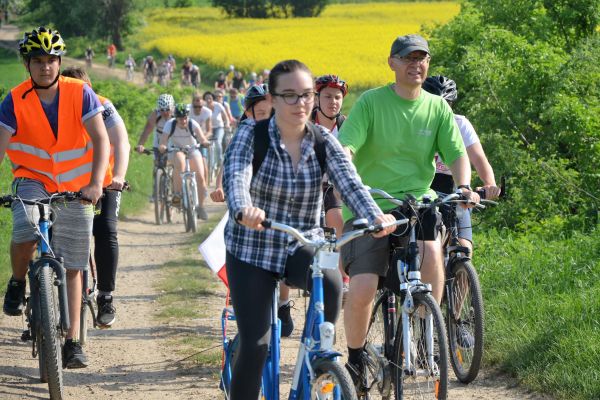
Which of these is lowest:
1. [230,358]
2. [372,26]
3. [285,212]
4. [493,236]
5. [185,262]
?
[372,26]

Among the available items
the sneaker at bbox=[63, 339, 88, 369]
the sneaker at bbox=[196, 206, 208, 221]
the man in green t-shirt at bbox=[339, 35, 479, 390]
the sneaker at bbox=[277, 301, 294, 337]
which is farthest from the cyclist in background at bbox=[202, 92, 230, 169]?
the man in green t-shirt at bbox=[339, 35, 479, 390]

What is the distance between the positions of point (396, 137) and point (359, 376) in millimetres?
1298

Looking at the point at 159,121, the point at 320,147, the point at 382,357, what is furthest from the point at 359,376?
the point at 159,121

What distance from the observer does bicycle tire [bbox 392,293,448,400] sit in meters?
5.78

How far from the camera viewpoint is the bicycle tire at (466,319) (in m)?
6.84

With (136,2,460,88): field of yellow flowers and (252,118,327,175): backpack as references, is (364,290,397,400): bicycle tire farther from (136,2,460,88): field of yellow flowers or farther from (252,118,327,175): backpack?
(136,2,460,88): field of yellow flowers

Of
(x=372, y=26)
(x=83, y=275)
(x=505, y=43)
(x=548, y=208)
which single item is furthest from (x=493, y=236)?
(x=372, y=26)

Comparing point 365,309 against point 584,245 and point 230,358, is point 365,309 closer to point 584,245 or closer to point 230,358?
point 230,358

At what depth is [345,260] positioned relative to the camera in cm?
618

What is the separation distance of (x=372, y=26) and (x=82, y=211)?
6972cm

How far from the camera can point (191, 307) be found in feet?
32.6

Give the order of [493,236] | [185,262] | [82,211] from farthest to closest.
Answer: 1. [185,262]
2. [493,236]
3. [82,211]

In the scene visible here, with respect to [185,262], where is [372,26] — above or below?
below

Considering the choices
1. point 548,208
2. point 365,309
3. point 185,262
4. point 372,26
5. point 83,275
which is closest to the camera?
point 365,309
